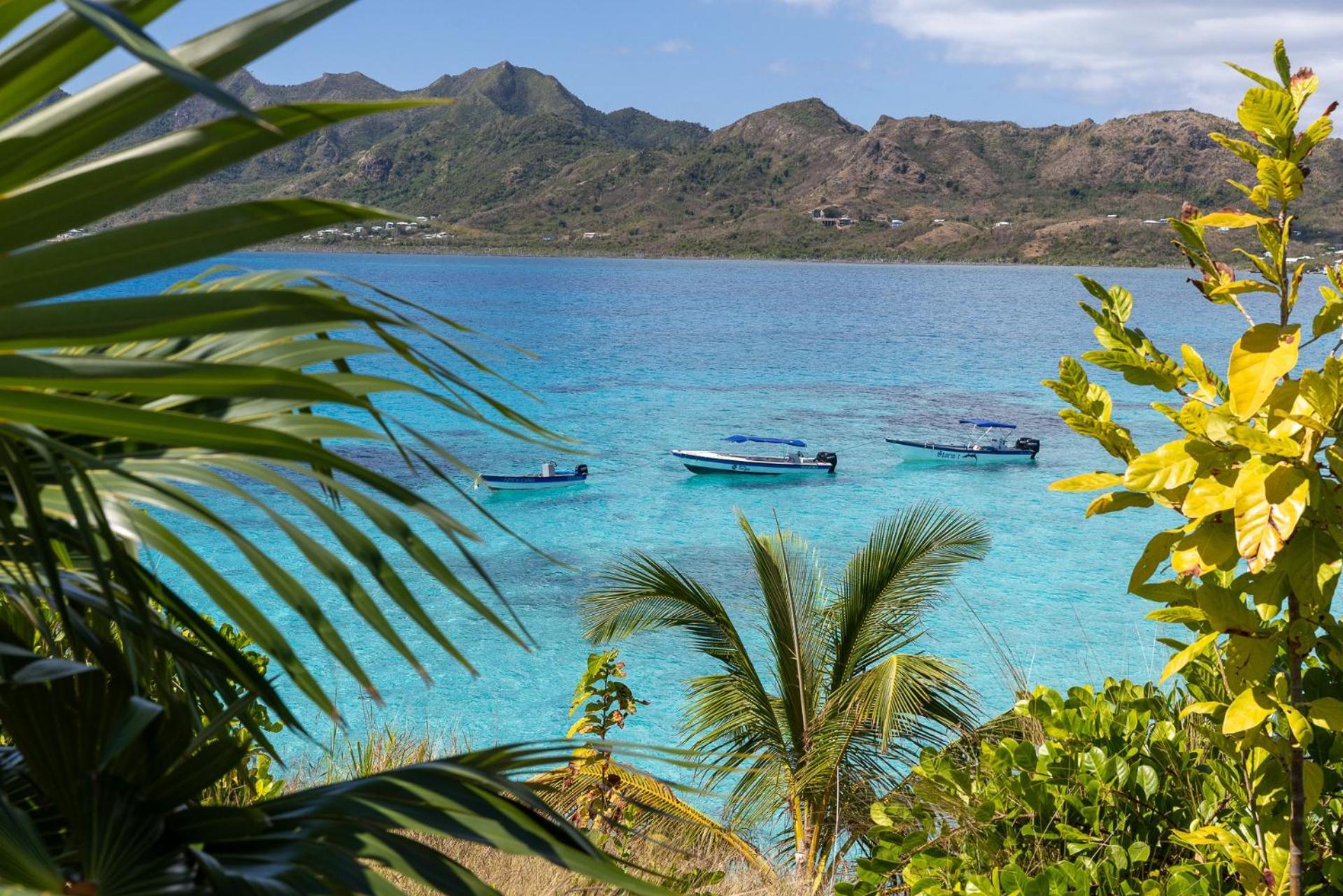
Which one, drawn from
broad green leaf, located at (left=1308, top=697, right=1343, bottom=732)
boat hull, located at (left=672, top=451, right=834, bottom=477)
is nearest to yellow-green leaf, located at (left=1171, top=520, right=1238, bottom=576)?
broad green leaf, located at (left=1308, top=697, right=1343, bottom=732)

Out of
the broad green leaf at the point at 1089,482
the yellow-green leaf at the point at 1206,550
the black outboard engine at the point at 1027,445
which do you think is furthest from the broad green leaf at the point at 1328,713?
the black outboard engine at the point at 1027,445

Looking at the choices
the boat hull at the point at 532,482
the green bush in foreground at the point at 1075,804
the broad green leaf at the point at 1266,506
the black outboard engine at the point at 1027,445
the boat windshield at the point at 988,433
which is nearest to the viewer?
the broad green leaf at the point at 1266,506

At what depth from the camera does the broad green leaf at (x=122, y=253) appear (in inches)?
31.1

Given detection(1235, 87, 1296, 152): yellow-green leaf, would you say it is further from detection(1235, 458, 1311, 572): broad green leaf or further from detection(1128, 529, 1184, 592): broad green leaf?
detection(1128, 529, 1184, 592): broad green leaf

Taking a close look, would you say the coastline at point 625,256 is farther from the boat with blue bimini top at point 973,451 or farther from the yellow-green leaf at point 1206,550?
the yellow-green leaf at point 1206,550

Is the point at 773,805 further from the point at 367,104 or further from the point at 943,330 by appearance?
the point at 943,330

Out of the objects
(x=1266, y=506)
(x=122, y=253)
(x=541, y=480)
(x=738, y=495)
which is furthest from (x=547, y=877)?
(x=738, y=495)

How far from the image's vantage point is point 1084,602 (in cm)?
1862

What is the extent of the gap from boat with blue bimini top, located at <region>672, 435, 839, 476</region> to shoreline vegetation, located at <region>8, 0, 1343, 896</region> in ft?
67.2

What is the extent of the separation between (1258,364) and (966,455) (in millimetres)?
27268

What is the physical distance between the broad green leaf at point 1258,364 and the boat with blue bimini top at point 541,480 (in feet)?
70.1

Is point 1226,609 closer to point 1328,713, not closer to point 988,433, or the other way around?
point 1328,713

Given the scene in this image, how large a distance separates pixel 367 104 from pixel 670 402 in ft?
119

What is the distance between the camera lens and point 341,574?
1143mm
